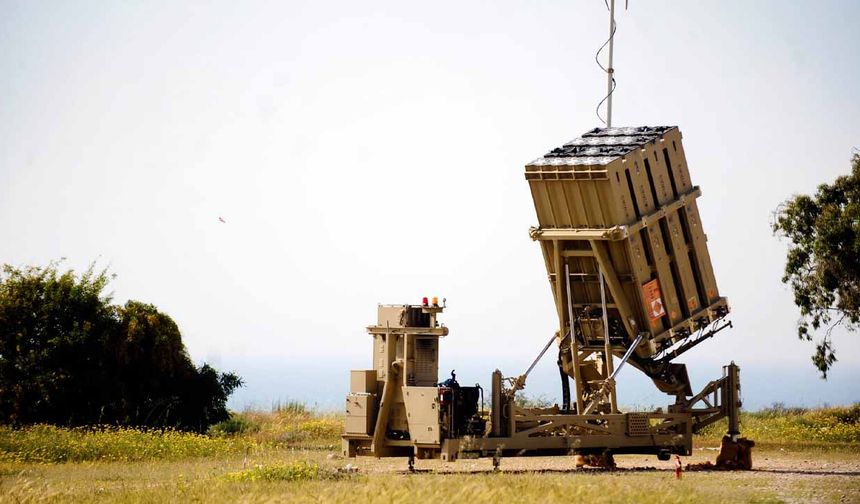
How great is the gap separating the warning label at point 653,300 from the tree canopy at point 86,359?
39.9 feet

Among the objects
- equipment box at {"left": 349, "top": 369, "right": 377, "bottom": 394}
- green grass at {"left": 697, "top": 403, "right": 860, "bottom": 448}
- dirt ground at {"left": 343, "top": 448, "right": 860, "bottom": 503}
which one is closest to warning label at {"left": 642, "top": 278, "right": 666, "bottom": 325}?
dirt ground at {"left": 343, "top": 448, "right": 860, "bottom": 503}

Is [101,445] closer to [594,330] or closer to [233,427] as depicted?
[233,427]

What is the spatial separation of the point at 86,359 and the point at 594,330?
12.1 m

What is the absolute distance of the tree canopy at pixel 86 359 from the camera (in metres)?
27.7

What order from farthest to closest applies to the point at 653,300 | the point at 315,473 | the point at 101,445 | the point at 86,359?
the point at 86,359, the point at 101,445, the point at 653,300, the point at 315,473

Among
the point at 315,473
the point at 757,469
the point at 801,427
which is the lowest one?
the point at 315,473

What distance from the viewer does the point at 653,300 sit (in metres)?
22.1

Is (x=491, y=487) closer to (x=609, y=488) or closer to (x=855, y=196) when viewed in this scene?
(x=609, y=488)

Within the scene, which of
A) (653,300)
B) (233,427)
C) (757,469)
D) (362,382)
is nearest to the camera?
(362,382)

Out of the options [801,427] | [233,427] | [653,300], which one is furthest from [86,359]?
[801,427]

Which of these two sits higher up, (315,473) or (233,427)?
(233,427)

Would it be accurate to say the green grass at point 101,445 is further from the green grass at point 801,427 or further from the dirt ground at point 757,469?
the green grass at point 801,427

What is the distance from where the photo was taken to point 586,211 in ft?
70.9

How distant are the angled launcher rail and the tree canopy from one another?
9481 millimetres
